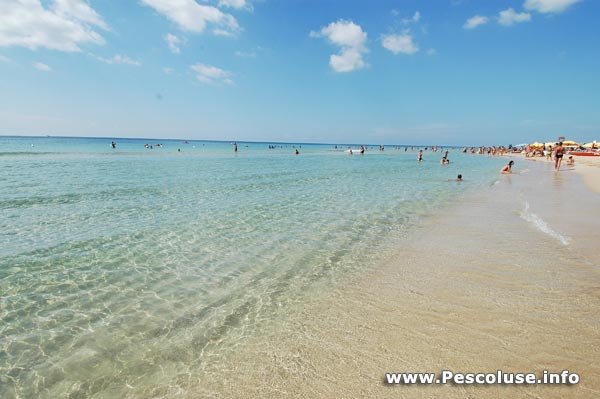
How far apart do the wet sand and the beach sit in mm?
24

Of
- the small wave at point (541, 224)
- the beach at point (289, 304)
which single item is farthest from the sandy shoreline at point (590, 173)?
the beach at point (289, 304)

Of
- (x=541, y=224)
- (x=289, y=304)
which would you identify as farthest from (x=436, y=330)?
(x=541, y=224)

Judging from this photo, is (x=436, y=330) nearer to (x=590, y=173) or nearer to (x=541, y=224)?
(x=541, y=224)

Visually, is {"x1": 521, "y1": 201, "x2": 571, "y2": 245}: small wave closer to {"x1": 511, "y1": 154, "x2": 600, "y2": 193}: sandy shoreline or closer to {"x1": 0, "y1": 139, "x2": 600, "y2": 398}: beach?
{"x1": 0, "y1": 139, "x2": 600, "y2": 398}: beach

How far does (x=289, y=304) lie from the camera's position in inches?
224

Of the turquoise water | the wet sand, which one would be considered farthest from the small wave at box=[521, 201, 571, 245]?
the turquoise water

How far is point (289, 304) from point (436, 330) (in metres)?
2.34

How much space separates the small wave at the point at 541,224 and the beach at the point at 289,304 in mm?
60

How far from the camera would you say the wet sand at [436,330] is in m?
3.68

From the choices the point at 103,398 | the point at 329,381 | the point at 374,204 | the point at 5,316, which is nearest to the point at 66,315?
the point at 5,316

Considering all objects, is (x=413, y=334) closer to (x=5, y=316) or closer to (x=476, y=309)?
(x=476, y=309)

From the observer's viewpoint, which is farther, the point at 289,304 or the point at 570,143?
the point at 570,143

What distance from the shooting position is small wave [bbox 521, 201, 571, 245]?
364 inches

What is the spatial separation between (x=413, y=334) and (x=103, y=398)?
3871mm
